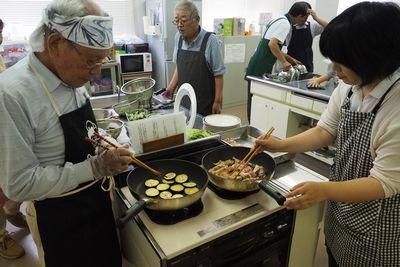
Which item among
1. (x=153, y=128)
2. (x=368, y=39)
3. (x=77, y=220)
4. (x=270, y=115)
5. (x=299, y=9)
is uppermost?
(x=299, y=9)

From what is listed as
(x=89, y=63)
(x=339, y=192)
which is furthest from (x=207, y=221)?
(x=89, y=63)

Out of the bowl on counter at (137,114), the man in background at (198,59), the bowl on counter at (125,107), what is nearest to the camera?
the bowl on counter at (137,114)

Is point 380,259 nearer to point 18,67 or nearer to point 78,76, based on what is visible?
point 78,76

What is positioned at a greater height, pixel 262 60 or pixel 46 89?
pixel 46 89

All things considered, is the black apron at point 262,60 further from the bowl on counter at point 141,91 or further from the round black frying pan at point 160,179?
the round black frying pan at point 160,179

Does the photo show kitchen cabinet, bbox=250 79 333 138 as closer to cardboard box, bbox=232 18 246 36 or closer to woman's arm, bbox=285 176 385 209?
cardboard box, bbox=232 18 246 36

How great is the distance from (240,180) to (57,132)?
0.65 m

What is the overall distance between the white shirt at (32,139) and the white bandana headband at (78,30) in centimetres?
7

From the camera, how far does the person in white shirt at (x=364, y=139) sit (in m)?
0.84

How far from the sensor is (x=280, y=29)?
3146 mm

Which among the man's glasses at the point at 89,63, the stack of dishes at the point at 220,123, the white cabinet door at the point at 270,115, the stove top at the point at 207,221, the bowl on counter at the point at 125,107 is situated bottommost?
the white cabinet door at the point at 270,115

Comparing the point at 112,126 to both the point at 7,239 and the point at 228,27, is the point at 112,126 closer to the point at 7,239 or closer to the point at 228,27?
the point at 7,239

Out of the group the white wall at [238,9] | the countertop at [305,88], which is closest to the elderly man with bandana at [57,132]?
the countertop at [305,88]

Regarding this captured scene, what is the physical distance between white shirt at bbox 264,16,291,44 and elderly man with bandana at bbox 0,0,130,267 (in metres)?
2.58
